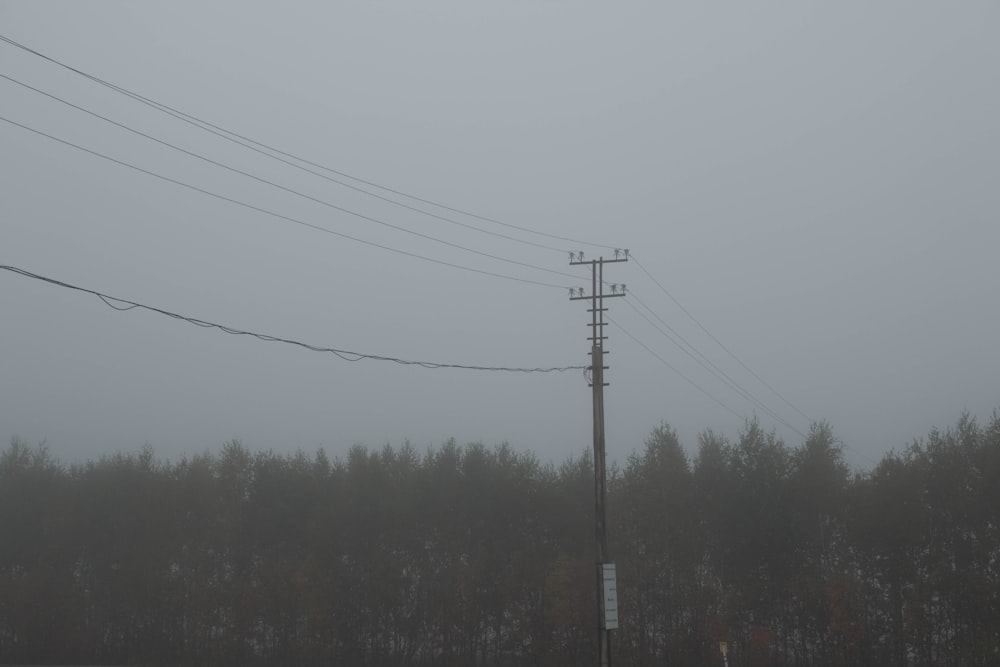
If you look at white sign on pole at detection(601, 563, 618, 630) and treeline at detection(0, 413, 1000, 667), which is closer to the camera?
white sign on pole at detection(601, 563, 618, 630)

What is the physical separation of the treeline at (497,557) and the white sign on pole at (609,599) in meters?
9.61

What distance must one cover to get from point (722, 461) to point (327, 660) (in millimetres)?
16641

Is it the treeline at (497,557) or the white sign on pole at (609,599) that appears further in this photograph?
the treeline at (497,557)

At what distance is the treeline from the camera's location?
100 ft

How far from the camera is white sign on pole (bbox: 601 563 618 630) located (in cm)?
2378

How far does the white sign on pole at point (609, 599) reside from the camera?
78.0 feet

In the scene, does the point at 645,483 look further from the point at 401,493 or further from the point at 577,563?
the point at 401,493

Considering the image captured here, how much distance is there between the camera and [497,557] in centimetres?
3600

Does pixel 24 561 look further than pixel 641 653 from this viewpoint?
Yes

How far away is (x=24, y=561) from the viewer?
41.1 m

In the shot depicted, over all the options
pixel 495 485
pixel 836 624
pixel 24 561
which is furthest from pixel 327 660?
pixel 836 624

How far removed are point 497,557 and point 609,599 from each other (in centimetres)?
1246

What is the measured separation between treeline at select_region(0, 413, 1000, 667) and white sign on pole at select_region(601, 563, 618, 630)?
9.61m

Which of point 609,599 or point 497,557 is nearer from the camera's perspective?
point 609,599
